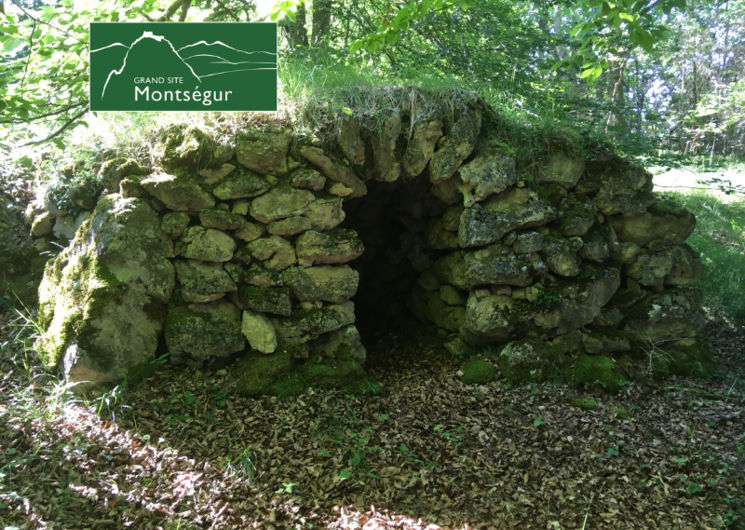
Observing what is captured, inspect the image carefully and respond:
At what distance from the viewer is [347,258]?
14.0 feet

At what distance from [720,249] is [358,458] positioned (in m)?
7.36

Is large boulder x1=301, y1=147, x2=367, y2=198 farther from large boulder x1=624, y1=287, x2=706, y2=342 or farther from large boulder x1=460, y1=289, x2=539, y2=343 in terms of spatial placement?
large boulder x1=624, y1=287, x2=706, y2=342

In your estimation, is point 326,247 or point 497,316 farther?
point 497,316

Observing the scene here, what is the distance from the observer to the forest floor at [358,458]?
8.66ft

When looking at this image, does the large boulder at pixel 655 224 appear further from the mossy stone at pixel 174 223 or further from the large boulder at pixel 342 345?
the mossy stone at pixel 174 223

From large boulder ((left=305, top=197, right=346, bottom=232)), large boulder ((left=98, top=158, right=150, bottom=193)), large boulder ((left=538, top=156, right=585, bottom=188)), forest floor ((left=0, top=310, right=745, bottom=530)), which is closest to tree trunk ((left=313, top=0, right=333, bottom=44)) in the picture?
large boulder ((left=305, top=197, right=346, bottom=232))

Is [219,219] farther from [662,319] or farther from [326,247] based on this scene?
[662,319]

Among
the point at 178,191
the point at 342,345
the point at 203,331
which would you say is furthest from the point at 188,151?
the point at 342,345

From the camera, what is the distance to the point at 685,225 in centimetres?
510

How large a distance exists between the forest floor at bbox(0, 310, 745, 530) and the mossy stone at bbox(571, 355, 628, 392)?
20 centimetres

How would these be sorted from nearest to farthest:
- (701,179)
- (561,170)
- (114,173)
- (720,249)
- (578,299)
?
(114,173)
(578,299)
(561,170)
(720,249)
(701,179)

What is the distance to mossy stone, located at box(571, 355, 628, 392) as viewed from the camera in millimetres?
4445

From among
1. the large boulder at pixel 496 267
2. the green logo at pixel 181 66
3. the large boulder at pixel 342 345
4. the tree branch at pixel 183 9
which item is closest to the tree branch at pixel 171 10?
the tree branch at pixel 183 9

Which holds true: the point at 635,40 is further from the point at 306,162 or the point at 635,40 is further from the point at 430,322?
the point at 430,322
